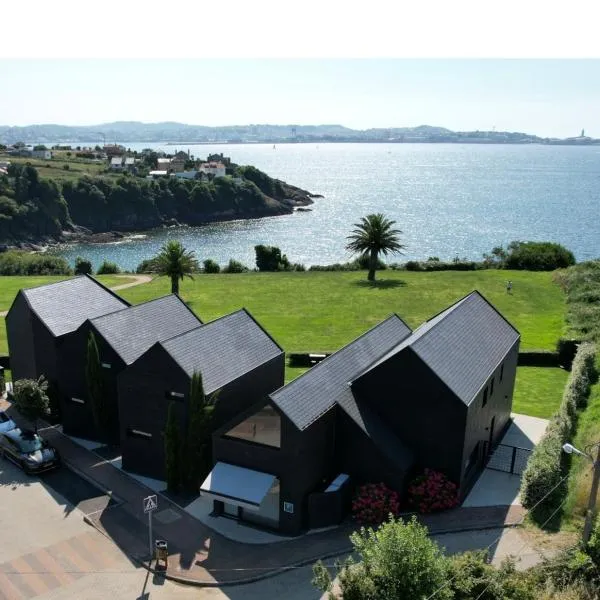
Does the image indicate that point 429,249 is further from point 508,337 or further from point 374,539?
point 374,539

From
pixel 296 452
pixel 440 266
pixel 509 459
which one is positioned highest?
pixel 296 452

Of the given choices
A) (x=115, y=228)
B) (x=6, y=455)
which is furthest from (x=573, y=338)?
(x=115, y=228)

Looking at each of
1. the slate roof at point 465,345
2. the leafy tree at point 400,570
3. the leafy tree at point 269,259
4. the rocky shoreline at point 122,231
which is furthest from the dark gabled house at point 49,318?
the rocky shoreline at point 122,231

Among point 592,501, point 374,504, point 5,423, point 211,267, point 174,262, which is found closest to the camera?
point 592,501

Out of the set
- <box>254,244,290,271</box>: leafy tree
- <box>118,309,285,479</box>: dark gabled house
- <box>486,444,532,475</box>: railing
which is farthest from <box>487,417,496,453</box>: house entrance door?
<box>254,244,290,271</box>: leafy tree

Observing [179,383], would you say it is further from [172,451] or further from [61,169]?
[61,169]

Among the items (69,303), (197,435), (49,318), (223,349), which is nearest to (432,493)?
(197,435)

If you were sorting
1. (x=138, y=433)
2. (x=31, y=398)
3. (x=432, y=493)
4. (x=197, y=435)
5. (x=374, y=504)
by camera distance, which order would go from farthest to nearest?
(x=31, y=398) → (x=138, y=433) → (x=197, y=435) → (x=432, y=493) → (x=374, y=504)
